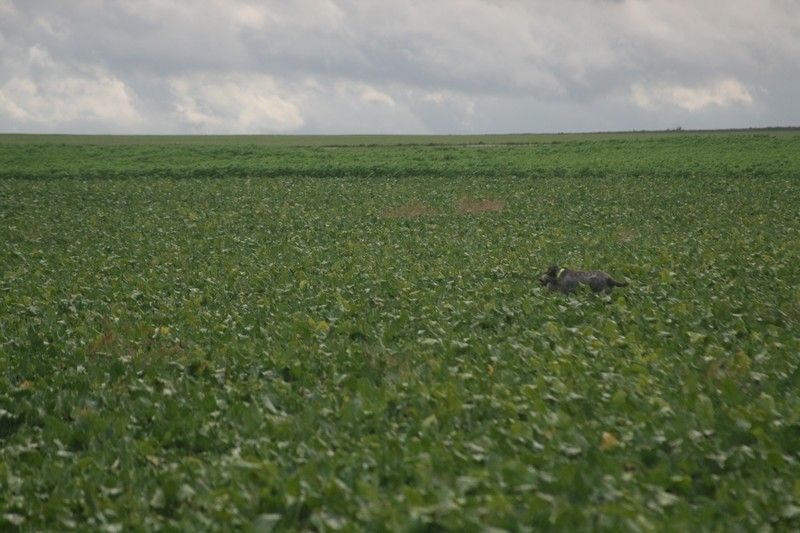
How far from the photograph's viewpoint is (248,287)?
1569 centimetres

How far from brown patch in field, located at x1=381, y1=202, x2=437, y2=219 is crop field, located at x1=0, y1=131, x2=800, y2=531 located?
2.61 m

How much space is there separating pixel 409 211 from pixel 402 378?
19966 millimetres

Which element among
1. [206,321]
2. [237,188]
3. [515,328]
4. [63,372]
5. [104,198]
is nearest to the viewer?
[63,372]

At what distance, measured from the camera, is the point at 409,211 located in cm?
2892

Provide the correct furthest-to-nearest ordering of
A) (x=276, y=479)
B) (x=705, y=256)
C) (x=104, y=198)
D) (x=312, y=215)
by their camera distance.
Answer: (x=104, y=198), (x=312, y=215), (x=705, y=256), (x=276, y=479)

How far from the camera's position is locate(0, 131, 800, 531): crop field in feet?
19.3

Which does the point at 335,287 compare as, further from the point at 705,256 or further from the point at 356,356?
the point at 705,256

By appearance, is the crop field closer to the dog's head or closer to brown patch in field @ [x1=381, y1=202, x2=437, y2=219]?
the dog's head

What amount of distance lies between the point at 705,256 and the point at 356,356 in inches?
385

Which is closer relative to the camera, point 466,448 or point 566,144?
point 466,448

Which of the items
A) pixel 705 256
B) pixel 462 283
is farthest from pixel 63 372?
pixel 705 256

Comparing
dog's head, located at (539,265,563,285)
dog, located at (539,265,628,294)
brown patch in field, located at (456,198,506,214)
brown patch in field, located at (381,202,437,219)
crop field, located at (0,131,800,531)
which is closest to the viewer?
crop field, located at (0,131,800,531)

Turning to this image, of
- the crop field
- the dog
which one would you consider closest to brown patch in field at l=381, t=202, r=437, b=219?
the crop field

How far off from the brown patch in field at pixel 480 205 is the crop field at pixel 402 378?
3.68 meters
